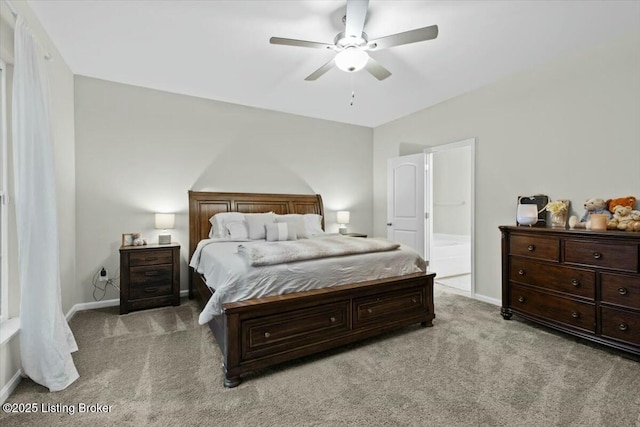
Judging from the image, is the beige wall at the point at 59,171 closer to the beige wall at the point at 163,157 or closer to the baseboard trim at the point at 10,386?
the baseboard trim at the point at 10,386

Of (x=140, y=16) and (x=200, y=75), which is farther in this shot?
(x=200, y=75)

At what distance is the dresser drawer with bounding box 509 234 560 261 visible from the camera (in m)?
2.76

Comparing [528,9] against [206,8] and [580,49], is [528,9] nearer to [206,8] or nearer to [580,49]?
[580,49]

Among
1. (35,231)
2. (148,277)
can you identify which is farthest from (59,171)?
(148,277)

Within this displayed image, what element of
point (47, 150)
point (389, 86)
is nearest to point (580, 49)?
point (389, 86)

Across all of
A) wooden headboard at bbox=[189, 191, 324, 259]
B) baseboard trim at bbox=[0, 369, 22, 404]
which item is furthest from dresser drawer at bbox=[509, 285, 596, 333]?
baseboard trim at bbox=[0, 369, 22, 404]

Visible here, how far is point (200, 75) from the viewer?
3.49 m

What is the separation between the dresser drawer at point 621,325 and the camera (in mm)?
2271

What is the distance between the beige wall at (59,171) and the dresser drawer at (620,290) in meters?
4.29

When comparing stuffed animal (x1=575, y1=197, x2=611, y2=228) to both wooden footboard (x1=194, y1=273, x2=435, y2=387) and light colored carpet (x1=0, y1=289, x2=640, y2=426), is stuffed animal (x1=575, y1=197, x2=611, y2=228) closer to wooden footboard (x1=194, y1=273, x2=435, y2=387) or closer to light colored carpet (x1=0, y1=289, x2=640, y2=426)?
light colored carpet (x1=0, y1=289, x2=640, y2=426)

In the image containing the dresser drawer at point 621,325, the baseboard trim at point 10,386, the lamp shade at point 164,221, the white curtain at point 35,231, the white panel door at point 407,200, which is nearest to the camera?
the baseboard trim at point 10,386

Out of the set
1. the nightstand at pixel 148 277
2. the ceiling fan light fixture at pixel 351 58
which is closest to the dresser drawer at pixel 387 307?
the ceiling fan light fixture at pixel 351 58

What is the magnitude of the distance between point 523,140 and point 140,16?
13.1 feet

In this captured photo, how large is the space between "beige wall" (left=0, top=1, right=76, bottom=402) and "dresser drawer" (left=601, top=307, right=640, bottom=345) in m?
4.28
